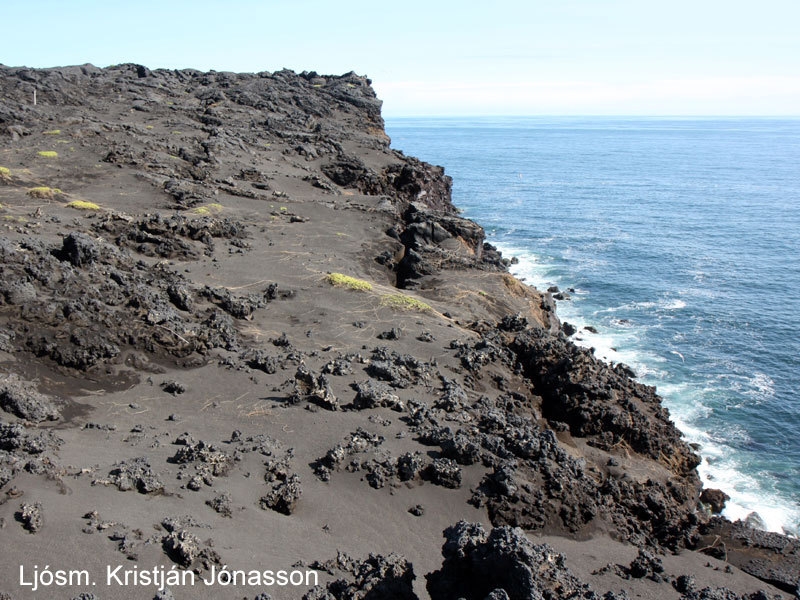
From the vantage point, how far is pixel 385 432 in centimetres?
1364

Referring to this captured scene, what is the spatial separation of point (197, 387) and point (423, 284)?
13.4 m

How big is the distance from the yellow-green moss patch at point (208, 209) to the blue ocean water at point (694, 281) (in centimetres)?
2163

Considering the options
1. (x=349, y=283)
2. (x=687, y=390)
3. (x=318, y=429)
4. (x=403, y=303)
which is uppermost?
(x=349, y=283)

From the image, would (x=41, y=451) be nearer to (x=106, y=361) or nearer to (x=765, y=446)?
(x=106, y=361)

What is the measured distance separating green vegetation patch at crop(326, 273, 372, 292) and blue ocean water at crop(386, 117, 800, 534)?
15389mm

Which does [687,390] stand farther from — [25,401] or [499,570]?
[25,401]

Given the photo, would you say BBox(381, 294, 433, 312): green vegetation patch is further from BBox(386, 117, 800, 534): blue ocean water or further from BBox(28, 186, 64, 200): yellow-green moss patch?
BBox(28, 186, 64, 200): yellow-green moss patch

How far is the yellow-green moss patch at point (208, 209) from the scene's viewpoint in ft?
93.0

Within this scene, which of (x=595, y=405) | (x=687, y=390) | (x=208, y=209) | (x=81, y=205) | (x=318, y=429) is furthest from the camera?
(x=687, y=390)

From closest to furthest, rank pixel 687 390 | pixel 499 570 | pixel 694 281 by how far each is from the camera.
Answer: pixel 499 570, pixel 687 390, pixel 694 281

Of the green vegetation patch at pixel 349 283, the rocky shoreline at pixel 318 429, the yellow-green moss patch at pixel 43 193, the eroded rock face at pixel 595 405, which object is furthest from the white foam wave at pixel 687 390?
the yellow-green moss patch at pixel 43 193

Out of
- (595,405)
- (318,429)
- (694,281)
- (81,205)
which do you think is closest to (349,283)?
(318,429)

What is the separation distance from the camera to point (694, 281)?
4719 cm

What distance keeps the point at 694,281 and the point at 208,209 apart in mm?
36948
